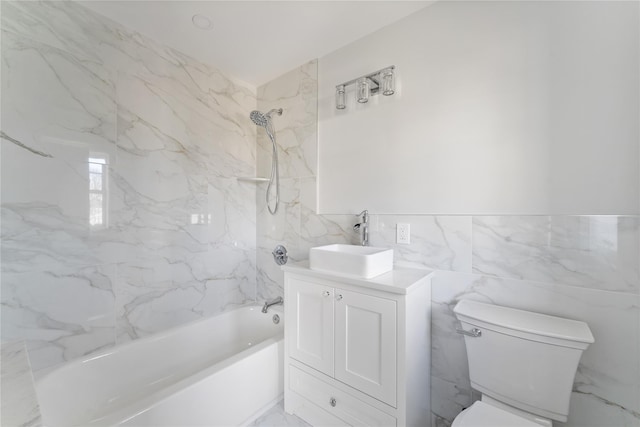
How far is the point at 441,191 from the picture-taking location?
4.89ft

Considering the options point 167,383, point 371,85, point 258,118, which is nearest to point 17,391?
point 167,383

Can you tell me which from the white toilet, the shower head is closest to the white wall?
the white toilet

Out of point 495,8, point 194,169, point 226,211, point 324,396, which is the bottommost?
point 324,396

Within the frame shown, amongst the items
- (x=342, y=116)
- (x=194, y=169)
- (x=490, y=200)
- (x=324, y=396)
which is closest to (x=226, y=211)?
(x=194, y=169)

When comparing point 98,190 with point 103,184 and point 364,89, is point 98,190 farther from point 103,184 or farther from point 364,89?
point 364,89

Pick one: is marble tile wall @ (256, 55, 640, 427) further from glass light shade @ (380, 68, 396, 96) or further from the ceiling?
the ceiling

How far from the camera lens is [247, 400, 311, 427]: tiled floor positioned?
154 centimetres

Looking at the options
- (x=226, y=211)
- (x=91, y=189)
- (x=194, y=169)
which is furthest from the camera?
(x=226, y=211)

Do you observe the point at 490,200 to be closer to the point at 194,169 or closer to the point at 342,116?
the point at 342,116

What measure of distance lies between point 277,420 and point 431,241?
1.40m

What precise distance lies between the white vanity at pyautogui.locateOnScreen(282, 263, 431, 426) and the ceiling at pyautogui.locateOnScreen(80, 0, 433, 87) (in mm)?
1547

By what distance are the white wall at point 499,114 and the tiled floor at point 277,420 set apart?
1.33m

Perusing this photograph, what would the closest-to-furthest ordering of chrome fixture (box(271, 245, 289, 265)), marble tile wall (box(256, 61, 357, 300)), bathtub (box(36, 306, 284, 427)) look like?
bathtub (box(36, 306, 284, 427)), marble tile wall (box(256, 61, 357, 300)), chrome fixture (box(271, 245, 289, 265))

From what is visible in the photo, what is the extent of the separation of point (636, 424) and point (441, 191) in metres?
1.20
